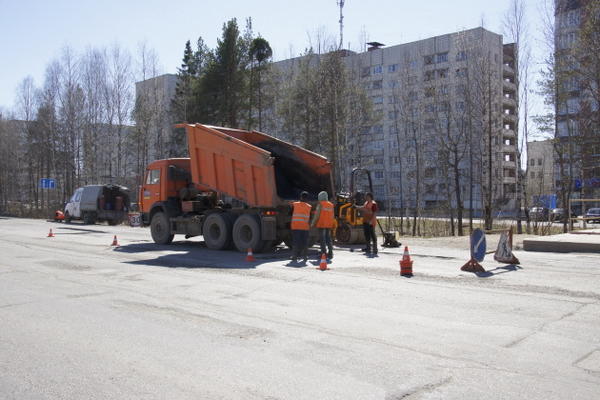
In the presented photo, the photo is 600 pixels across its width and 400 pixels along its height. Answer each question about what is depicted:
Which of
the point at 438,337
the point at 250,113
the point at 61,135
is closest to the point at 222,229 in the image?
the point at 438,337

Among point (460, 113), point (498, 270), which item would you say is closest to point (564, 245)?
point (498, 270)

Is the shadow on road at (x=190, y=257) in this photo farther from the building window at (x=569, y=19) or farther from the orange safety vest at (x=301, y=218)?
the building window at (x=569, y=19)

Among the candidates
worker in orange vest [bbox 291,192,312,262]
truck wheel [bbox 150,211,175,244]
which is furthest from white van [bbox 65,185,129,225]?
worker in orange vest [bbox 291,192,312,262]

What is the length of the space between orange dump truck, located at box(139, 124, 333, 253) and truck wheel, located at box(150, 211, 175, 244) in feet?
0.11

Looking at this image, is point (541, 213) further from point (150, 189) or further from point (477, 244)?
point (150, 189)

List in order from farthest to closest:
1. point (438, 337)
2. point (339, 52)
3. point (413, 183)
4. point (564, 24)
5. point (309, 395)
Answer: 1. point (413, 183)
2. point (339, 52)
3. point (564, 24)
4. point (438, 337)
5. point (309, 395)

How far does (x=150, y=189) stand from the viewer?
17594 millimetres

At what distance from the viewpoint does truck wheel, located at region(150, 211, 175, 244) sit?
55.6 ft

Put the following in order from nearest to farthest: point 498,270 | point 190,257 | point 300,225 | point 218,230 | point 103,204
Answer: point 498,270
point 300,225
point 190,257
point 218,230
point 103,204

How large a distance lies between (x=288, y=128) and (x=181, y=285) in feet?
103

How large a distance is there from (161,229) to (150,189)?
1497 mm

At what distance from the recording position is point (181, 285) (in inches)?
359

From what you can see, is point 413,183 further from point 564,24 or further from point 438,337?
point 438,337

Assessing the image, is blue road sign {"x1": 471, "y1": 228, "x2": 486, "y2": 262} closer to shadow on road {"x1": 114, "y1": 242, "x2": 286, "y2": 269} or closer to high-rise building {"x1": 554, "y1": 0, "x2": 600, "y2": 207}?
shadow on road {"x1": 114, "y1": 242, "x2": 286, "y2": 269}
